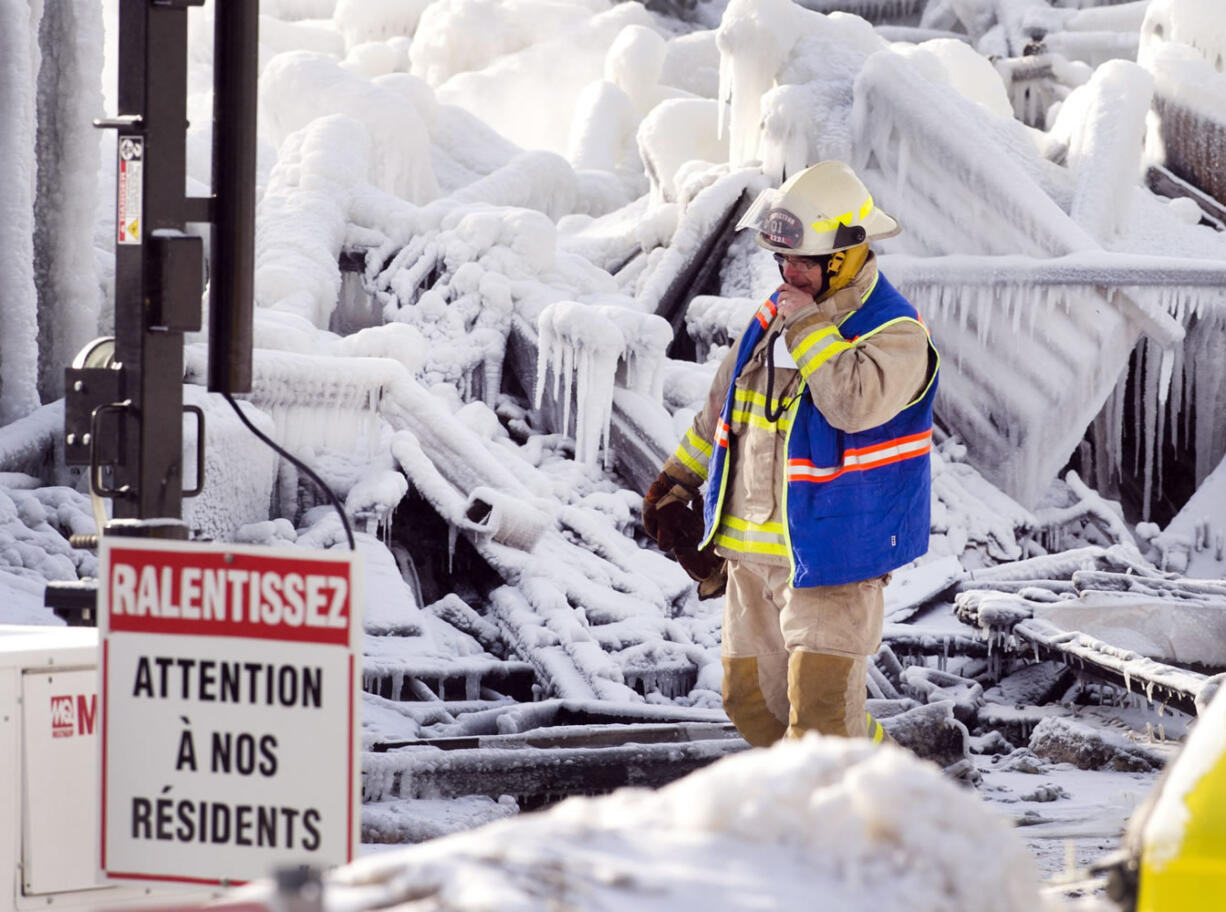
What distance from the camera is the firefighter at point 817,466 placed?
3932mm

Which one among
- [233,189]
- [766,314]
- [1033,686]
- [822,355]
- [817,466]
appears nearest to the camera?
[233,189]

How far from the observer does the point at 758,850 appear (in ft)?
5.06

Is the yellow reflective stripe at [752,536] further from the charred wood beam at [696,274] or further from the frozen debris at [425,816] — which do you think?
the charred wood beam at [696,274]

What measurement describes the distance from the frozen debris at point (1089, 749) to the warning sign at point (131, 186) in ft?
16.8

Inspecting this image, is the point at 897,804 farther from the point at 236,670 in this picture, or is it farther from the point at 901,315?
the point at 901,315

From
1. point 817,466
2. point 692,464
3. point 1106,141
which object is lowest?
point 692,464

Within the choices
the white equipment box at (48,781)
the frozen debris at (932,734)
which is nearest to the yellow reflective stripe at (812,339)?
the white equipment box at (48,781)

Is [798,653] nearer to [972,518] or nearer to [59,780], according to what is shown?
[59,780]

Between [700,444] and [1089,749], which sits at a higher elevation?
[700,444]

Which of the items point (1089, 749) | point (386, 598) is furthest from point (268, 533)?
point (1089, 749)

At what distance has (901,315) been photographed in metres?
4.06

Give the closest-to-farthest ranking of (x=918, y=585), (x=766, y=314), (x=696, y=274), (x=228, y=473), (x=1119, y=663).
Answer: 1. (x=766, y=314)
2. (x=1119, y=663)
3. (x=228, y=473)
4. (x=918, y=585)
5. (x=696, y=274)

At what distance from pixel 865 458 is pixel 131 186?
1.87m

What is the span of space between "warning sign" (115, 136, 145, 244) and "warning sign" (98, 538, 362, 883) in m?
0.69
